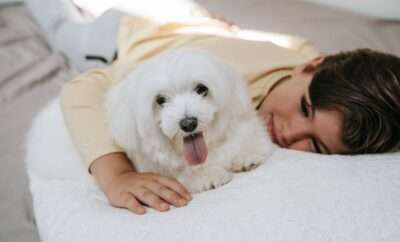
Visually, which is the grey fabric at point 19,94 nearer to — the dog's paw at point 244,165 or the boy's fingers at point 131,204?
the boy's fingers at point 131,204

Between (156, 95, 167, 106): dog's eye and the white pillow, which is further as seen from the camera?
the white pillow

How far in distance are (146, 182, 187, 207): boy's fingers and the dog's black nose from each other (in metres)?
0.11

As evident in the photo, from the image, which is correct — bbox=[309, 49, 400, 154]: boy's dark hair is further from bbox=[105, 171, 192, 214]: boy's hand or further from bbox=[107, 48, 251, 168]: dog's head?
bbox=[105, 171, 192, 214]: boy's hand

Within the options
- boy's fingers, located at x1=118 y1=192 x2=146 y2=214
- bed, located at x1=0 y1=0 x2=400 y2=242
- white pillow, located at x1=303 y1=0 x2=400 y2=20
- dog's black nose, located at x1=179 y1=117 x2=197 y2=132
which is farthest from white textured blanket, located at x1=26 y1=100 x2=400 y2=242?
white pillow, located at x1=303 y1=0 x2=400 y2=20

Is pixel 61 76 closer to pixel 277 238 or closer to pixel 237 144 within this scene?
pixel 237 144

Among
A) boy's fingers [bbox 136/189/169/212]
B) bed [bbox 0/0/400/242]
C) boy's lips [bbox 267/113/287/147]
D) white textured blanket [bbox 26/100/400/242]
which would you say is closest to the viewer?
white textured blanket [bbox 26/100/400/242]

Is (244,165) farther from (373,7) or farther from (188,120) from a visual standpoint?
(373,7)

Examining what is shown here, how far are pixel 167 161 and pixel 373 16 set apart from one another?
1237 millimetres

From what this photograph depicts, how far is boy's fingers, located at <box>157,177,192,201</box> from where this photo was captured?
843 millimetres

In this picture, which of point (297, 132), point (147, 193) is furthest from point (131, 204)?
point (297, 132)

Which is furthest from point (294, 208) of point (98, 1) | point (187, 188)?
point (98, 1)

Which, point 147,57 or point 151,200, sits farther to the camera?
point 147,57

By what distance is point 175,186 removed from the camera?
0.86 metres

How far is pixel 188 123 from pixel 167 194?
13cm
